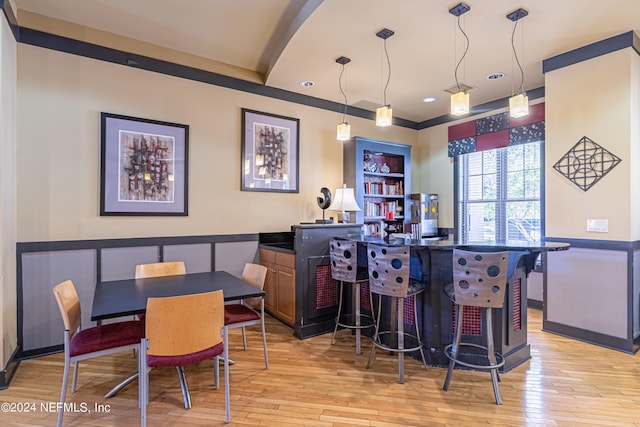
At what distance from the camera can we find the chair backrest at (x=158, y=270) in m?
3.08

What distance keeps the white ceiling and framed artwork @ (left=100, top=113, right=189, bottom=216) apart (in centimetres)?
96

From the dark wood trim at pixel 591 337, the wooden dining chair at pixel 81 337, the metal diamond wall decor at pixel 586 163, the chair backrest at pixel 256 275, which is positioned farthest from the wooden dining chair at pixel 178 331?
the metal diamond wall decor at pixel 586 163

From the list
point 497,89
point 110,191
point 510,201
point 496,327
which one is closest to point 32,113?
point 110,191

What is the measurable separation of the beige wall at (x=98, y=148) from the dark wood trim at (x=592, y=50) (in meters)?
2.96

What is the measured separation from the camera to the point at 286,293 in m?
3.82

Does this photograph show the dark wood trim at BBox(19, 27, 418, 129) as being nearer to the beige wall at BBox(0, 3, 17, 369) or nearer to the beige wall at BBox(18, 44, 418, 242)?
the beige wall at BBox(18, 44, 418, 242)

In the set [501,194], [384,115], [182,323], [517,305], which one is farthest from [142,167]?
[501,194]

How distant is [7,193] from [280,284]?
2634 mm

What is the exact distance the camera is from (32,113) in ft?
10.0

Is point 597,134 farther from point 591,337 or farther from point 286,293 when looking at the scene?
point 286,293

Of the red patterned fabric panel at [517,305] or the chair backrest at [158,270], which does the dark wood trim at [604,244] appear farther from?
the chair backrest at [158,270]

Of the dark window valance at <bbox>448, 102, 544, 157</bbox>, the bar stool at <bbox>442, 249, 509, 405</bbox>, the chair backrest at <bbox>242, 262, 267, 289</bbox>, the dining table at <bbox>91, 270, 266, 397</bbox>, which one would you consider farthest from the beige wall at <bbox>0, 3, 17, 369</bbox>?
the dark window valance at <bbox>448, 102, 544, 157</bbox>

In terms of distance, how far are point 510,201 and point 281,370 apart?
4132mm

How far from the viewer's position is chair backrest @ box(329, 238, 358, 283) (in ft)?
10.2
